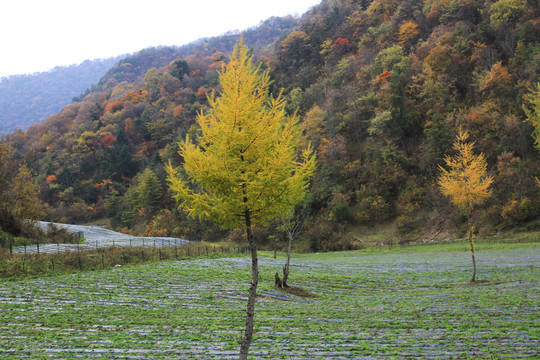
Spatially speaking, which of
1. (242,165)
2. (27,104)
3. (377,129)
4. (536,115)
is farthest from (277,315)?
(27,104)

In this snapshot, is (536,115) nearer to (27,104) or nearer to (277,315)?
(277,315)

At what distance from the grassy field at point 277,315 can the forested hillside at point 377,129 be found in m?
12.3

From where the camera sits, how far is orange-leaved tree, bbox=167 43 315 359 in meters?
7.85

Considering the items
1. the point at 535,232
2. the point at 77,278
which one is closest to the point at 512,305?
the point at 77,278

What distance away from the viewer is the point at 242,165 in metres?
7.88

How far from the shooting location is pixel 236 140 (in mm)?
7879

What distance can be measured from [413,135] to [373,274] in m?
38.9

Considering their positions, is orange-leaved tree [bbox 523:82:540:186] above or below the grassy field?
above

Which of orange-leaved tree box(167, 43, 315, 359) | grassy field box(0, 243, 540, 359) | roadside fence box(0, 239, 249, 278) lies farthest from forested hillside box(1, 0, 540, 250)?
orange-leaved tree box(167, 43, 315, 359)

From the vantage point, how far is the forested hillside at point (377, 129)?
4522 centimetres

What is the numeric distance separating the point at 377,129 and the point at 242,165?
50604 mm

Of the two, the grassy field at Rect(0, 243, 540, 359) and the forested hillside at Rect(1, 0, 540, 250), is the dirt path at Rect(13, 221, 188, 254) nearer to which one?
the grassy field at Rect(0, 243, 540, 359)

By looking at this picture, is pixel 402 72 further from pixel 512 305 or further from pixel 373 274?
pixel 512 305

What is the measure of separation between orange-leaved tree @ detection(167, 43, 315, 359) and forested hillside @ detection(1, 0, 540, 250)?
17.3m
